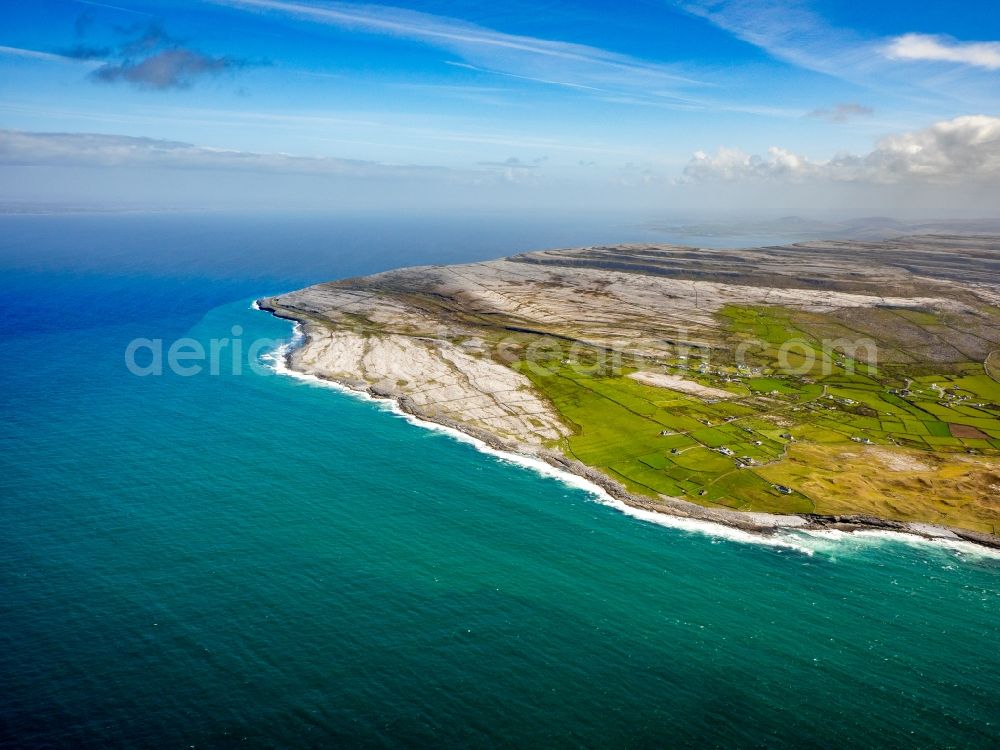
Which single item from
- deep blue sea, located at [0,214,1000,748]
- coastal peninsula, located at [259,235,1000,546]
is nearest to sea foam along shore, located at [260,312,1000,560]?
deep blue sea, located at [0,214,1000,748]

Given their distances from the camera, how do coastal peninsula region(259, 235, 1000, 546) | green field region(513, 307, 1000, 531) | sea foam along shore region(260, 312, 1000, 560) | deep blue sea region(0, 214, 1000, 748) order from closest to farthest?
deep blue sea region(0, 214, 1000, 748) → sea foam along shore region(260, 312, 1000, 560) → coastal peninsula region(259, 235, 1000, 546) → green field region(513, 307, 1000, 531)

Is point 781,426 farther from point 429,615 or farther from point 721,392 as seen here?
point 429,615

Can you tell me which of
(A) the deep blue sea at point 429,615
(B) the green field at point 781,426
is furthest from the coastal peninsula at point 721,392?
(A) the deep blue sea at point 429,615

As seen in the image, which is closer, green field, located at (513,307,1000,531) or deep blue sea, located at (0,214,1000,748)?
deep blue sea, located at (0,214,1000,748)

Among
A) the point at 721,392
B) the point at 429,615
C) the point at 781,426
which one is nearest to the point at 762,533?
the point at 781,426

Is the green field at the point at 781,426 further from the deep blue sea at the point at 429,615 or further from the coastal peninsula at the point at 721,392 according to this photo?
the deep blue sea at the point at 429,615

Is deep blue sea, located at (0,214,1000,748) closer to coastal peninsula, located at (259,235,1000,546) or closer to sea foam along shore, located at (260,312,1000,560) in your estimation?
sea foam along shore, located at (260,312,1000,560)

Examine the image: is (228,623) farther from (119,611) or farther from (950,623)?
(950,623)
